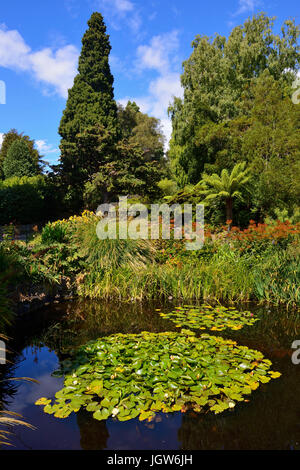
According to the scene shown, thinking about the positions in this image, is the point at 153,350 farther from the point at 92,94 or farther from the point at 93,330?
the point at 92,94

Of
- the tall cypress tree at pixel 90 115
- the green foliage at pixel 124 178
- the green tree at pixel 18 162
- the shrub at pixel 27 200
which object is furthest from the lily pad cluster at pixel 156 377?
the green tree at pixel 18 162

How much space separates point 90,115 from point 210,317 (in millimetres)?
17212

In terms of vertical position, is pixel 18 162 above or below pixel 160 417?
above

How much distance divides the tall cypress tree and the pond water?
1430cm

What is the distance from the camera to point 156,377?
314 centimetres

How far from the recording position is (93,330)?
482 cm

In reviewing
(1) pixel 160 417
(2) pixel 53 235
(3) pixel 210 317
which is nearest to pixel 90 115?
(2) pixel 53 235

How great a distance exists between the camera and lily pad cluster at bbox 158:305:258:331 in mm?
4747

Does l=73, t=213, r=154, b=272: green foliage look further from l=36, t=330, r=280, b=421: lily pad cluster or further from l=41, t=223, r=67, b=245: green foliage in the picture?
l=36, t=330, r=280, b=421: lily pad cluster

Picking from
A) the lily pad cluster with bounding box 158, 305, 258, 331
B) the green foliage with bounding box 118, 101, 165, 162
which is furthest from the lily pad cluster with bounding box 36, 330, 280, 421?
the green foliage with bounding box 118, 101, 165, 162

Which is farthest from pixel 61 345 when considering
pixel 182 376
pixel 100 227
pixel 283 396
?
pixel 100 227

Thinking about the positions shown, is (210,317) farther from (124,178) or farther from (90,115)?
(90,115)

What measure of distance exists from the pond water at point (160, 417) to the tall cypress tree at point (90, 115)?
46.9 feet
